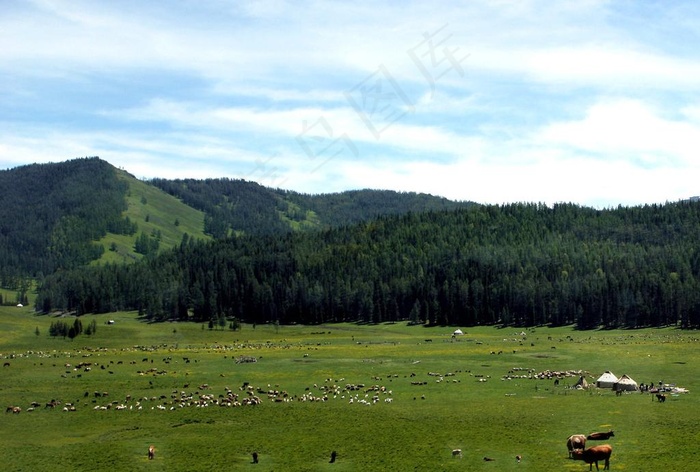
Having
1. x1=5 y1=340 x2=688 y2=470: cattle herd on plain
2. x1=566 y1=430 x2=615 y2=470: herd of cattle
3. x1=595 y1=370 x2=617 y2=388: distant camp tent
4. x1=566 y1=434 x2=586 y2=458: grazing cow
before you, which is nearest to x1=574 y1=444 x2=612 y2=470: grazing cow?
x1=566 y1=430 x2=615 y2=470: herd of cattle

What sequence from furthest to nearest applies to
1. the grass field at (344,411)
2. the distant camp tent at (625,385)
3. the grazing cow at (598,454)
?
the distant camp tent at (625,385), the grass field at (344,411), the grazing cow at (598,454)

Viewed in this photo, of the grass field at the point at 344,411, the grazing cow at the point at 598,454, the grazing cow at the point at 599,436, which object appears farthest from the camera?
the grazing cow at the point at 599,436

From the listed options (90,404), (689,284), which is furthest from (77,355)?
(689,284)

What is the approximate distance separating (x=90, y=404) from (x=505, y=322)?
450ft

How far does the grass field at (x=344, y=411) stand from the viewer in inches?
1578

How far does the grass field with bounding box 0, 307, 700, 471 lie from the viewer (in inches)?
1578

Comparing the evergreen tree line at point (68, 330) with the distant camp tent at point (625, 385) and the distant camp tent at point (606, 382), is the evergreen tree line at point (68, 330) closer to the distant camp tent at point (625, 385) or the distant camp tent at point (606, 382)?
the distant camp tent at point (606, 382)

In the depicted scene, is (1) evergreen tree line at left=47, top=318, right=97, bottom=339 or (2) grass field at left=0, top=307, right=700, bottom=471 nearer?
(2) grass field at left=0, top=307, right=700, bottom=471

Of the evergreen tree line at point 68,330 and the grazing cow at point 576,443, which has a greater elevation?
the evergreen tree line at point 68,330

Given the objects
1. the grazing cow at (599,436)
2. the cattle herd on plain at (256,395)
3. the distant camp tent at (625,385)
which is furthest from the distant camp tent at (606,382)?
the grazing cow at (599,436)

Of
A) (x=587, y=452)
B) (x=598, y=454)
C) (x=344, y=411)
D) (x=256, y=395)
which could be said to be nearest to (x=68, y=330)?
(x=256, y=395)

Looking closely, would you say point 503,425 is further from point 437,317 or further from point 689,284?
point 437,317

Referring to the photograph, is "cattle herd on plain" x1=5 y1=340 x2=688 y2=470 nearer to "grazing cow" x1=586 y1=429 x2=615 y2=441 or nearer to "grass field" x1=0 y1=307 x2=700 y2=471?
"grass field" x1=0 y1=307 x2=700 y2=471

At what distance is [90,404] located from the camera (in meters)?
60.7
